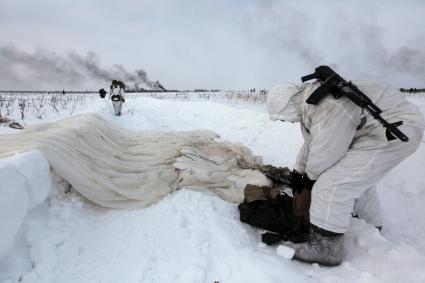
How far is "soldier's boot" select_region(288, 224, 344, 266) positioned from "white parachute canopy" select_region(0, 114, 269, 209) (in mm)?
1100

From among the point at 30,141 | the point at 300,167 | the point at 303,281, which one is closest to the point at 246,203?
the point at 300,167

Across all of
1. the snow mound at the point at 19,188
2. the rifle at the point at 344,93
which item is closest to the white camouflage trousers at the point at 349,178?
the rifle at the point at 344,93

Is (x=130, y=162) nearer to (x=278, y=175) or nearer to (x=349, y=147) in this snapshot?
(x=278, y=175)

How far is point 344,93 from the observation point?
8.83 ft

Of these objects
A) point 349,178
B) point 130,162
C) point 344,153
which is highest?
point 344,153

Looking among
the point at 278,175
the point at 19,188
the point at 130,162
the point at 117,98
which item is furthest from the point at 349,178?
the point at 117,98

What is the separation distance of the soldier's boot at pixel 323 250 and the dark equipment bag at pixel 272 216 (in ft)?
0.68

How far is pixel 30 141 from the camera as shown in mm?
3451

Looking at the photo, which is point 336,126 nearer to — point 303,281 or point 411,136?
point 411,136

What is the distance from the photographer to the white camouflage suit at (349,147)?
107 inches

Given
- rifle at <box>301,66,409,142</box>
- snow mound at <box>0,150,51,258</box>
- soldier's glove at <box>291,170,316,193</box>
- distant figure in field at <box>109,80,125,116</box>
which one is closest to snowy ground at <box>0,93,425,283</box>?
snow mound at <box>0,150,51,258</box>

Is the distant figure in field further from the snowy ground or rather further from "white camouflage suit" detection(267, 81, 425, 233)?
"white camouflage suit" detection(267, 81, 425, 233)

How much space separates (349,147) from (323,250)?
0.88 metres

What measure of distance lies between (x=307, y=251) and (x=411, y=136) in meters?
1.23
